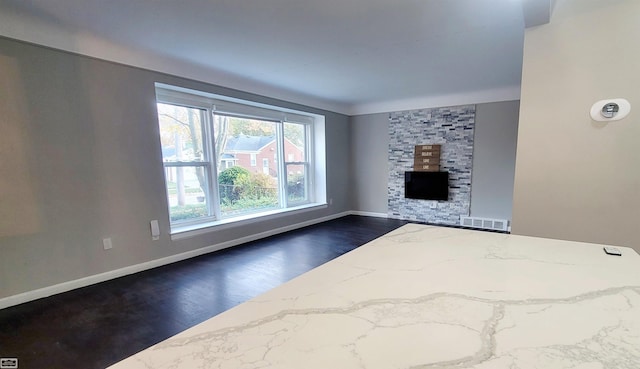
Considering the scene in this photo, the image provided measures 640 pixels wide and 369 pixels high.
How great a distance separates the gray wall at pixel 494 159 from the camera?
459cm

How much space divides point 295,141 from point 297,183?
32.1 inches

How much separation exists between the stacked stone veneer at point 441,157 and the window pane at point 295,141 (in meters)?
1.80

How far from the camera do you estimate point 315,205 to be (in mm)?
5488

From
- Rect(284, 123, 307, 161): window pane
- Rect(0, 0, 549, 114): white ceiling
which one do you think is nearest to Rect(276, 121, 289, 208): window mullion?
Rect(284, 123, 307, 161): window pane

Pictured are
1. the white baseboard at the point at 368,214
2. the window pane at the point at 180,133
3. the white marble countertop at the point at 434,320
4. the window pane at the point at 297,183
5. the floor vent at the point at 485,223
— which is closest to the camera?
the white marble countertop at the point at 434,320

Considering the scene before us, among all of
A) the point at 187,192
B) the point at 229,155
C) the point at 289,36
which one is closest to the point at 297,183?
the point at 229,155

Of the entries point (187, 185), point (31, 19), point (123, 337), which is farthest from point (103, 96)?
point (123, 337)

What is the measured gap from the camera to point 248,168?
4461 mm

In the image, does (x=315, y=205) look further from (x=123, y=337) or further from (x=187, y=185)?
(x=123, y=337)

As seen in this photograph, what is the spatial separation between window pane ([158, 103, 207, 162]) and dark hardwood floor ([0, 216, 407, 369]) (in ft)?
4.40

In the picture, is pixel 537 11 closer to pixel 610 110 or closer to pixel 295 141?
pixel 610 110

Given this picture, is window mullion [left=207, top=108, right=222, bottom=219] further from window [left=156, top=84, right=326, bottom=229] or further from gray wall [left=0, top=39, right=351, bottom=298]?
gray wall [left=0, top=39, right=351, bottom=298]

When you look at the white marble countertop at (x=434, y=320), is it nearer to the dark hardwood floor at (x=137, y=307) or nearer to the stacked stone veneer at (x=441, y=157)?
the dark hardwood floor at (x=137, y=307)

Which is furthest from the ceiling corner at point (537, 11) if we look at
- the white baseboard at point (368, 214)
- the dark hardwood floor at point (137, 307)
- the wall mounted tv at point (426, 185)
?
the white baseboard at point (368, 214)
